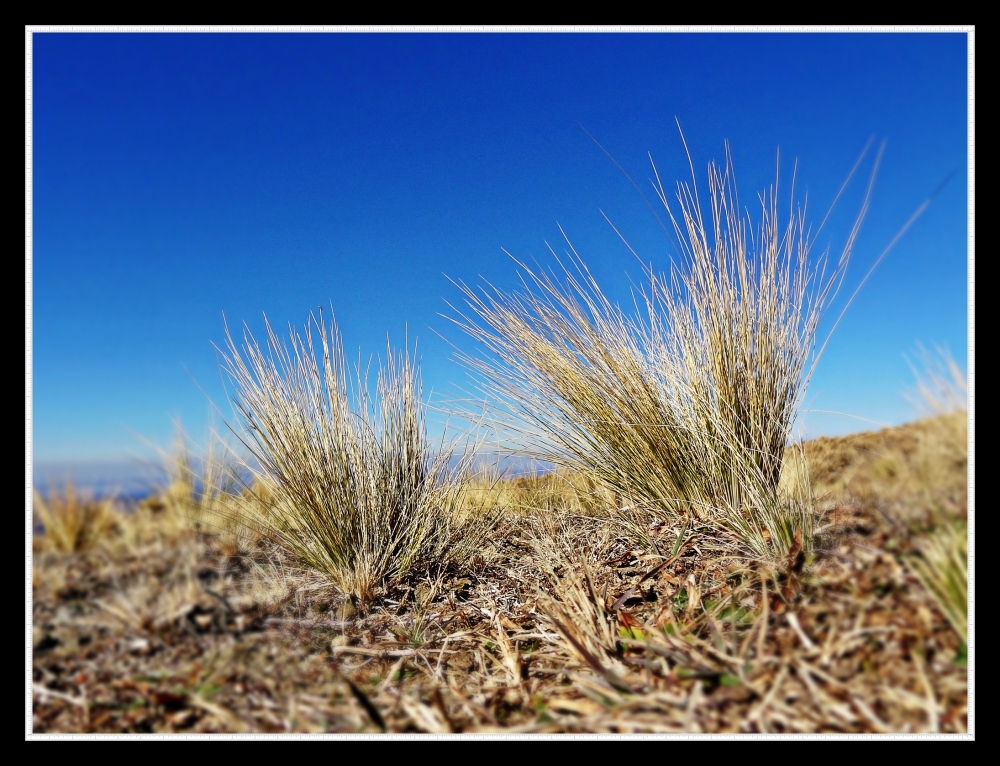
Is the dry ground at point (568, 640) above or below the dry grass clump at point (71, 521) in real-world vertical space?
below

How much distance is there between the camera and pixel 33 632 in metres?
1.09

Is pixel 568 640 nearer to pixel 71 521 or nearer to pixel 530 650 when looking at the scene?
pixel 530 650

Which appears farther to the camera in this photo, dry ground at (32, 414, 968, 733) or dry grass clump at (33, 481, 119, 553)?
dry grass clump at (33, 481, 119, 553)

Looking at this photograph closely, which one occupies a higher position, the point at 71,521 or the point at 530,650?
the point at 71,521

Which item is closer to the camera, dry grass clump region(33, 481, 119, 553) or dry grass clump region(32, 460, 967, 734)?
dry grass clump region(32, 460, 967, 734)

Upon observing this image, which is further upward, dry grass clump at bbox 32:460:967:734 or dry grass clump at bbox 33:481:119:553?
dry grass clump at bbox 33:481:119:553

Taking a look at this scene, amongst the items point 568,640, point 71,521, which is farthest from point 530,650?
point 71,521

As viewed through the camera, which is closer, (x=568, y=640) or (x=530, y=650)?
(x=568, y=640)

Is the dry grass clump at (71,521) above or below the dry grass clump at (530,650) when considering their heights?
above

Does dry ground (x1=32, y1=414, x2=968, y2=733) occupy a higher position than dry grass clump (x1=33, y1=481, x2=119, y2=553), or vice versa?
dry grass clump (x1=33, y1=481, x2=119, y2=553)

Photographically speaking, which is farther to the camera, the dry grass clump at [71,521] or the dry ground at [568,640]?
the dry grass clump at [71,521]

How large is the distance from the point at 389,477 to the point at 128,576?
0.82m
